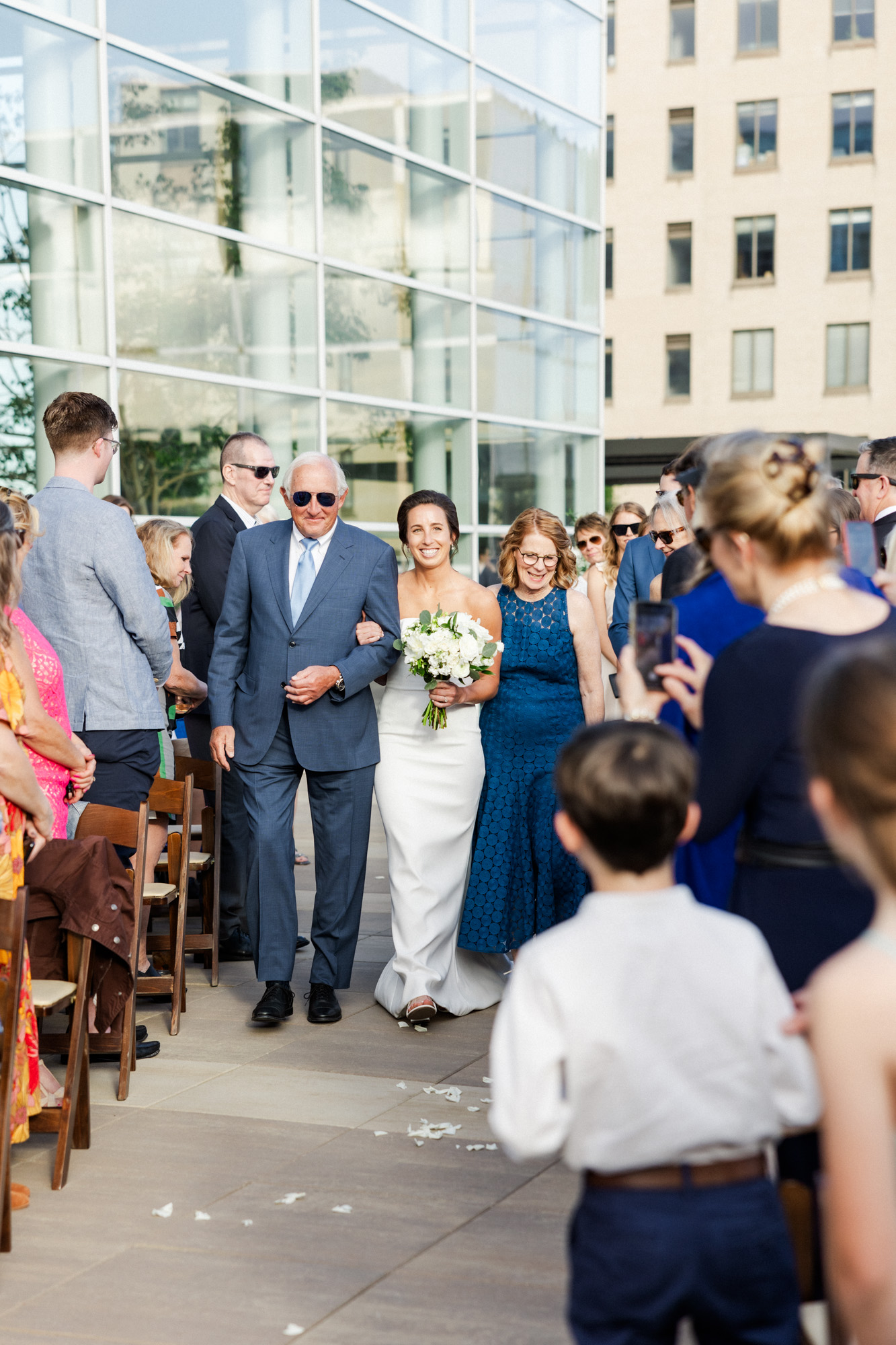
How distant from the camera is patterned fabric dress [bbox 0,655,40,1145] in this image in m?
3.87

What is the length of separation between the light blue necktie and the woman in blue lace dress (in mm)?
780

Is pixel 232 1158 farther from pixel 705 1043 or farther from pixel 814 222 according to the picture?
pixel 814 222

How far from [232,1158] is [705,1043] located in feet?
8.57

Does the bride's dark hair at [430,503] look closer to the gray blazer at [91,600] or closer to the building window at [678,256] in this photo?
the gray blazer at [91,600]

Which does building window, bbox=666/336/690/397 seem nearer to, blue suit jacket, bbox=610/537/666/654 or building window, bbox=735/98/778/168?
building window, bbox=735/98/778/168

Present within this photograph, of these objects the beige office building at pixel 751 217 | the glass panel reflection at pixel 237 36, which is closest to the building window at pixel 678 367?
the beige office building at pixel 751 217

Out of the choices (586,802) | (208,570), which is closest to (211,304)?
(208,570)

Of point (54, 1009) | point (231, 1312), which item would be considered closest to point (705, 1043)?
point (231, 1312)

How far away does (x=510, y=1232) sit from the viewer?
373cm

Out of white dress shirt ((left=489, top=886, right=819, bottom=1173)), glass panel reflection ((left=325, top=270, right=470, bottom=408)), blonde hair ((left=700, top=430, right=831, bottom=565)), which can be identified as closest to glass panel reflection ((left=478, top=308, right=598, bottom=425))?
glass panel reflection ((left=325, top=270, right=470, bottom=408))

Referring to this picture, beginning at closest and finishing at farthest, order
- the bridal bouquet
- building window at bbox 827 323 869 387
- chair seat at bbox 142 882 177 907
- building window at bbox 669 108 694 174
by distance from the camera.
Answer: chair seat at bbox 142 882 177 907, the bridal bouquet, building window at bbox 827 323 869 387, building window at bbox 669 108 694 174

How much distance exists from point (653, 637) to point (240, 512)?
14.7 ft

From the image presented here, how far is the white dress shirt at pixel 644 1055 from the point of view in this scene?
198 cm

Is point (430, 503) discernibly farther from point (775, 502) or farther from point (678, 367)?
point (678, 367)
